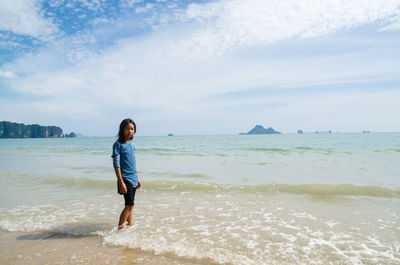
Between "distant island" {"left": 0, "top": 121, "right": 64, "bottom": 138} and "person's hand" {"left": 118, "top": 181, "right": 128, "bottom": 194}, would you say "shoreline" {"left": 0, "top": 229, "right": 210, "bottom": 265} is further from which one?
"distant island" {"left": 0, "top": 121, "right": 64, "bottom": 138}

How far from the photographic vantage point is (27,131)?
161 m

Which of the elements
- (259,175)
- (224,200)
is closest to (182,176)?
(259,175)

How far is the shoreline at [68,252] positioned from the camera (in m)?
3.81

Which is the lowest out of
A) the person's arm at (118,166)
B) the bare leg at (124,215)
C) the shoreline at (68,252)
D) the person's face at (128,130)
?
the shoreline at (68,252)

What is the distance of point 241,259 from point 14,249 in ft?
12.4

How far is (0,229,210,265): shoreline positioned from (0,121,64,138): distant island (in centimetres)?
18534

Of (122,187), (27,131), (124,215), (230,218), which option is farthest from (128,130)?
(27,131)

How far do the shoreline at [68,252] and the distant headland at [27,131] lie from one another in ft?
608

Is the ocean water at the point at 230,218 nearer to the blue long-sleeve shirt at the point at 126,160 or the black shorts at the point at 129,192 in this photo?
the black shorts at the point at 129,192

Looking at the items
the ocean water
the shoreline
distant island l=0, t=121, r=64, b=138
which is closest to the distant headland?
distant island l=0, t=121, r=64, b=138

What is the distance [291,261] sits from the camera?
3809mm

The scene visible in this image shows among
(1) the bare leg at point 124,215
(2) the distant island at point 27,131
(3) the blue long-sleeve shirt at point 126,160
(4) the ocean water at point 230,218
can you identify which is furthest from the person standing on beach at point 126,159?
(2) the distant island at point 27,131

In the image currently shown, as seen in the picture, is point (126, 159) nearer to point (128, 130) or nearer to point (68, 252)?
point (128, 130)

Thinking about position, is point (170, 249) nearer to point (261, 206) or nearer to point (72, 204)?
point (261, 206)
